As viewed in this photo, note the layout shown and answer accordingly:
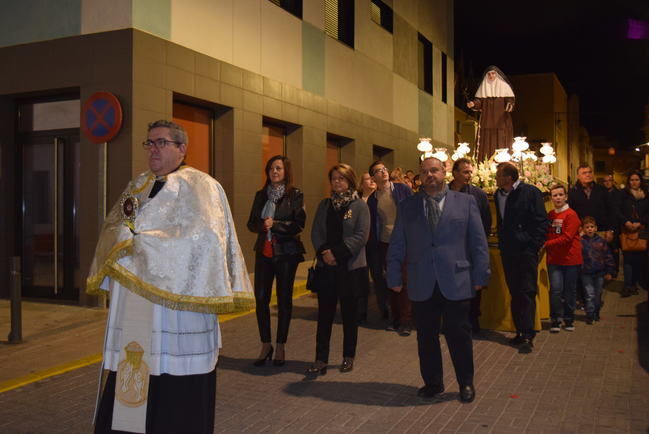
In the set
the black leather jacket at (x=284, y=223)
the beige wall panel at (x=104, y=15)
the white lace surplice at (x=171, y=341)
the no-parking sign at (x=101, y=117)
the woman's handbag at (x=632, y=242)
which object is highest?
the beige wall panel at (x=104, y=15)

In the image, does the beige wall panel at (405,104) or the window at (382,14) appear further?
the beige wall panel at (405,104)

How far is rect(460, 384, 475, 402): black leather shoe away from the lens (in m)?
5.11

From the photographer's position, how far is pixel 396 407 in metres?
4.98

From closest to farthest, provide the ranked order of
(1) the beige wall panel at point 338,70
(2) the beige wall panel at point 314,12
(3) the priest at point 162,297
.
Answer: (3) the priest at point 162,297
(2) the beige wall panel at point 314,12
(1) the beige wall panel at point 338,70

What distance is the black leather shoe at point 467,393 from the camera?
5105mm

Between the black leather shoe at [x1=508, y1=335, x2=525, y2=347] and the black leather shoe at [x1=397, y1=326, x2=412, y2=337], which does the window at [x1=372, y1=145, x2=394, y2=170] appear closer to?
the black leather shoe at [x1=397, y1=326, x2=412, y2=337]

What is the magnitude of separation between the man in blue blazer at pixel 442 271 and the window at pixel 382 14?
50.4 ft

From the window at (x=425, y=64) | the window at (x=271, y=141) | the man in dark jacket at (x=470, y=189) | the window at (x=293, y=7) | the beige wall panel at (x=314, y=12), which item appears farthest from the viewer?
the window at (x=425, y=64)

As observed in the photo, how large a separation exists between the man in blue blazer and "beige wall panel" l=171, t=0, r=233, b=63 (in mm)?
Result: 6766

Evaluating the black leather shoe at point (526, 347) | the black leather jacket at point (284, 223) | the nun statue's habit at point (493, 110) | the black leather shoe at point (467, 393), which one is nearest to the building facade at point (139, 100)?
the black leather jacket at point (284, 223)

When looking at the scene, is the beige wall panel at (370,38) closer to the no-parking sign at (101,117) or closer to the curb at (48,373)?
the no-parking sign at (101,117)

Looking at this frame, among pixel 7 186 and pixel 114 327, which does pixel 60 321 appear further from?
pixel 114 327

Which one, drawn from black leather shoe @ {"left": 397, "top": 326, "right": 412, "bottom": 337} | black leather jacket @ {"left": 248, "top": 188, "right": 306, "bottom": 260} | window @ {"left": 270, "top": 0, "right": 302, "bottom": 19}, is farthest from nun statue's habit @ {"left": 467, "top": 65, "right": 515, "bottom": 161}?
window @ {"left": 270, "top": 0, "right": 302, "bottom": 19}

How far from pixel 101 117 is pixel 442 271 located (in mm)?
6305
